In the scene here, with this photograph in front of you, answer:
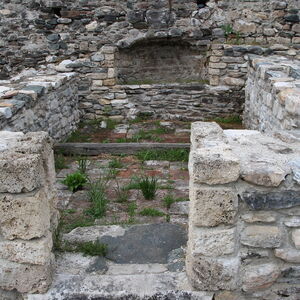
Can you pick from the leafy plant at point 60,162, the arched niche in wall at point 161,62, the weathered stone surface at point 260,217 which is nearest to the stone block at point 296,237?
the weathered stone surface at point 260,217

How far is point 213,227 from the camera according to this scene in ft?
7.39

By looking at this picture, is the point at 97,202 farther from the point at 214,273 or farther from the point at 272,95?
the point at 272,95

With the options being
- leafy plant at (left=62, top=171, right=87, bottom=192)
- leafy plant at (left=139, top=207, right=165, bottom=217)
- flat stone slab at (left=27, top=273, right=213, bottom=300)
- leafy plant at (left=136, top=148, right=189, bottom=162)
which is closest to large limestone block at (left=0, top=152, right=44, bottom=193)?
flat stone slab at (left=27, top=273, right=213, bottom=300)

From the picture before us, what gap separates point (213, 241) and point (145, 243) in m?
0.87

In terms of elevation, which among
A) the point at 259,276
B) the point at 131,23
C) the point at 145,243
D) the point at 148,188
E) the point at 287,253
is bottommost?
the point at 148,188

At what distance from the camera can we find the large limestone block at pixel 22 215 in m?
2.28

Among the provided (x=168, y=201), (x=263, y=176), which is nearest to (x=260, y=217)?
(x=263, y=176)

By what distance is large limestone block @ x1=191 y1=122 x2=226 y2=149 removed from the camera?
2627 mm

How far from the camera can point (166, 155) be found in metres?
5.51

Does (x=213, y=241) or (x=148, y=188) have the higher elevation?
(x=213, y=241)

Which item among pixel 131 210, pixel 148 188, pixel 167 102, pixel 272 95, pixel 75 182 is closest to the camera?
pixel 131 210

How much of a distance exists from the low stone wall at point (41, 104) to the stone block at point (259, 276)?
9.83ft

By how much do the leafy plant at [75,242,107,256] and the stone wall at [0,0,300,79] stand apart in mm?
5198

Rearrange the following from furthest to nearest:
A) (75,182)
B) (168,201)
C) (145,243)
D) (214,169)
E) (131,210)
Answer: (75,182) < (168,201) < (131,210) < (145,243) < (214,169)
